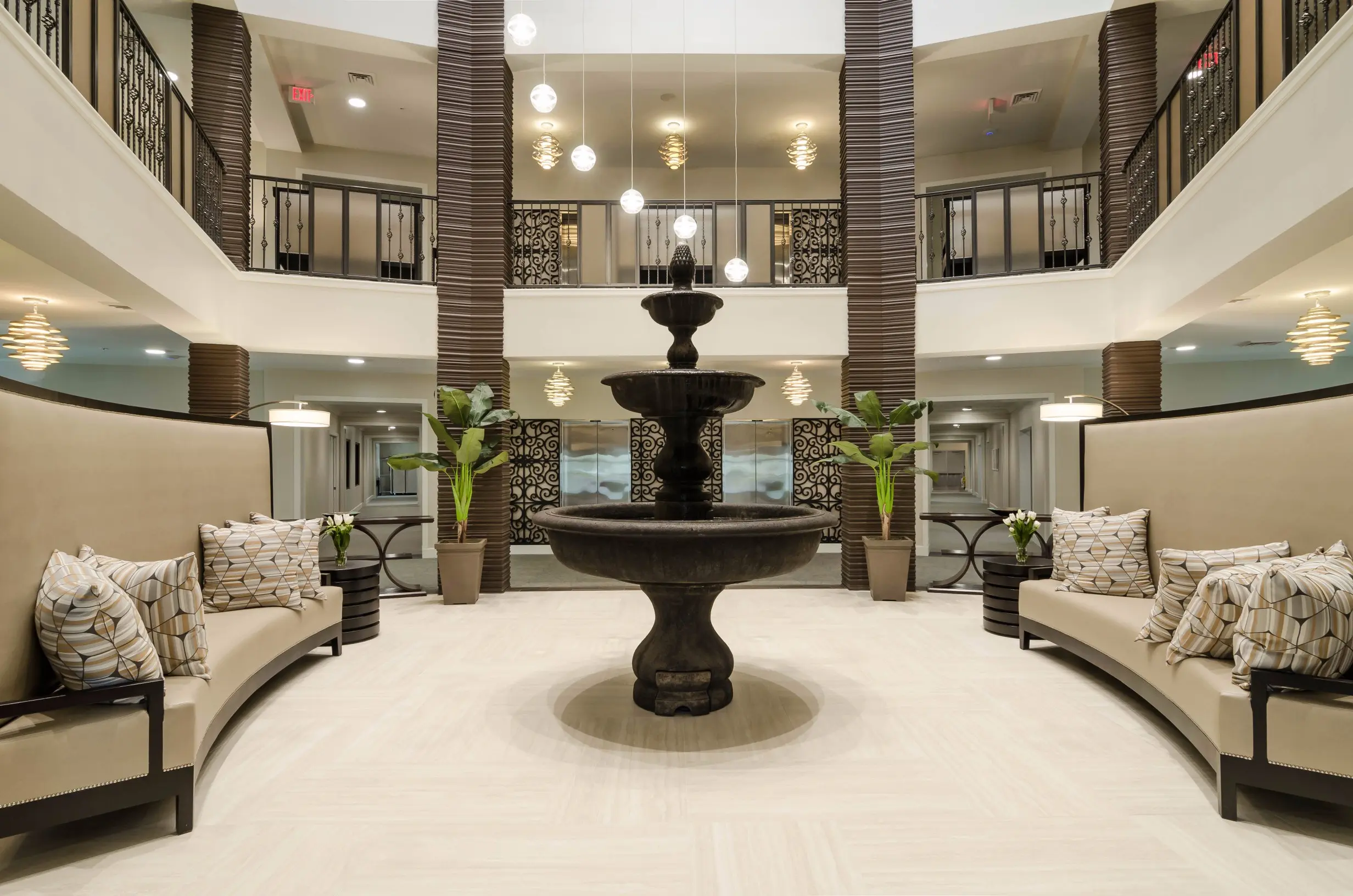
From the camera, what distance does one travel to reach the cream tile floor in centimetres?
204

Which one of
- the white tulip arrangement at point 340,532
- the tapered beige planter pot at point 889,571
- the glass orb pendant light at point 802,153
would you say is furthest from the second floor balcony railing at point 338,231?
the tapered beige planter pot at point 889,571

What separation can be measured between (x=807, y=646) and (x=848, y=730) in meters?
1.51

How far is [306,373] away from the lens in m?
9.77

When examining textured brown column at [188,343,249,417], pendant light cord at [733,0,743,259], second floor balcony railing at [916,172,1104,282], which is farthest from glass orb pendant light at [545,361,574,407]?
second floor balcony railing at [916,172,1104,282]

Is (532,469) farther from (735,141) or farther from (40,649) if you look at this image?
(40,649)

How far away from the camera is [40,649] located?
2.32 meters

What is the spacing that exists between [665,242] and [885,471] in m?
4.96

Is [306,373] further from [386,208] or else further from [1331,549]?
[1331,549]

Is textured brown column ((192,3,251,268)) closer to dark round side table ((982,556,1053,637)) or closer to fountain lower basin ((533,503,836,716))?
fountain lower basin ((533,503,836,716))

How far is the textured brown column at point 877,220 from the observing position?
701 cm

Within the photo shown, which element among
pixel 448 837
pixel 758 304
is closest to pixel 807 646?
pixel 448 837

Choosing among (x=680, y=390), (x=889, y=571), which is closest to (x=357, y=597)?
(x=680, y=390)

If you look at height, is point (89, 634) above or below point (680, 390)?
below

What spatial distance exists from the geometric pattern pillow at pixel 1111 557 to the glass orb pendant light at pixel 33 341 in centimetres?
779
